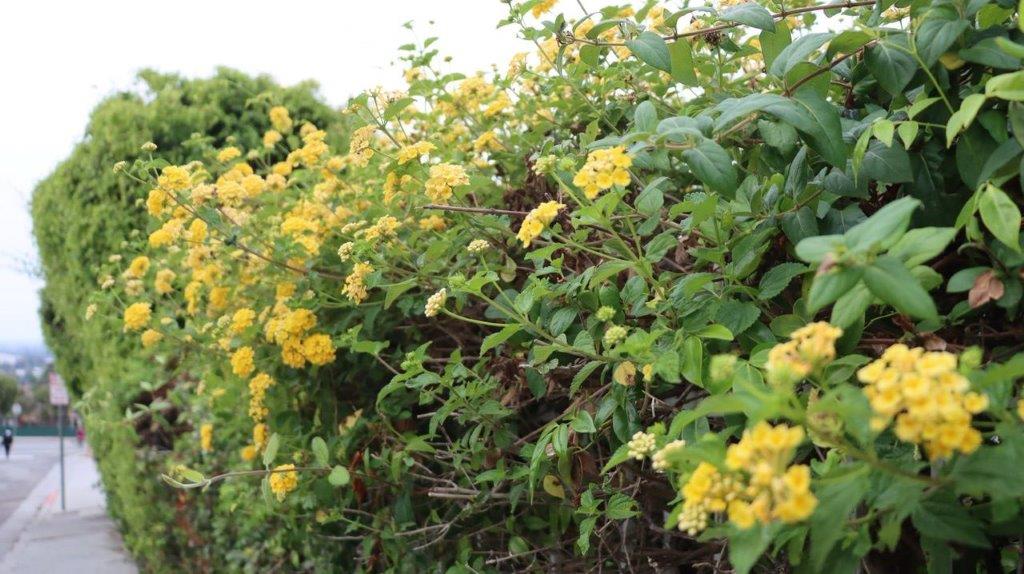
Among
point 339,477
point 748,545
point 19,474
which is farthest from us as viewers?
point 19,474

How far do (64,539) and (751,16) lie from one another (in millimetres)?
9538

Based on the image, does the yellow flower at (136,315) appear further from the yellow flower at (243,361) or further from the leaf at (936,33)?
the leaf at (936,33)

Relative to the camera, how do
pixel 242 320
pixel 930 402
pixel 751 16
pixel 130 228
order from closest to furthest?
1. pixel 930 402
2. pixel 751 16
3. pixel 242 320
4. pixel 130 228

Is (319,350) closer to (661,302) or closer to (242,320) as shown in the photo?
(242,320)

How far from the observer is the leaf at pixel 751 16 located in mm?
1146

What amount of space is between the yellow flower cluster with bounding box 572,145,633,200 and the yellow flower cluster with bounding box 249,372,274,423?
148cm

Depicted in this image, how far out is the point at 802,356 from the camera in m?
0.77

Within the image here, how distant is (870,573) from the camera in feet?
3.75

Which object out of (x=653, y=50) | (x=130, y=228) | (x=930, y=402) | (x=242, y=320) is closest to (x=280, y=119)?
(x=242, y=320)

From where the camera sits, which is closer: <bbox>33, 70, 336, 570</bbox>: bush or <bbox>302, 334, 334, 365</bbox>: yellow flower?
<bbox>302, 334, 334, 365</bbox>: yellow flower

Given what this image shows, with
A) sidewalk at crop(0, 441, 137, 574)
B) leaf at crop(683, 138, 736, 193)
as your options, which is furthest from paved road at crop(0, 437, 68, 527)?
leaf at crop(683, 138, 736, 193)

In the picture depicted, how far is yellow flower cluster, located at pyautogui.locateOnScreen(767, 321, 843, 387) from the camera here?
2.43 ft

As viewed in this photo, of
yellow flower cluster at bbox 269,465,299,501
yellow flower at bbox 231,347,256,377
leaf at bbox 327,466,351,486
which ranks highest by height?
yellow flower at bbox 231,347,256,377

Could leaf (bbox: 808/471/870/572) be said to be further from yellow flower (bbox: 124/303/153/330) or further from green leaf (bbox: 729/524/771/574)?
yellow flower (bbox: 124/303/153/330)
